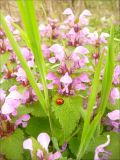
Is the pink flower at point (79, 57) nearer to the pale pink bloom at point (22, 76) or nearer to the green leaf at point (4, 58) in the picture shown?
the pale pink bloom at point (22, 76)

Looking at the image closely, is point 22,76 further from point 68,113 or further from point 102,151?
point 102,151

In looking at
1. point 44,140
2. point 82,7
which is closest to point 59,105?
point 44,140

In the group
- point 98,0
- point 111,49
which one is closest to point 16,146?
point 111,49

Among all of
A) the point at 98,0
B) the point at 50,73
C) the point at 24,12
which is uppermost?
the point at 24,12

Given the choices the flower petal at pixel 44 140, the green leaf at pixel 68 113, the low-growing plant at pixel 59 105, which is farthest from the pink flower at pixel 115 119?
the flower petal at pixel 44 140

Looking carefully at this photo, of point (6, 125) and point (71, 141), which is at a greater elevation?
point (6, 125)

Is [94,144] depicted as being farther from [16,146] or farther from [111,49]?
[111,49]
